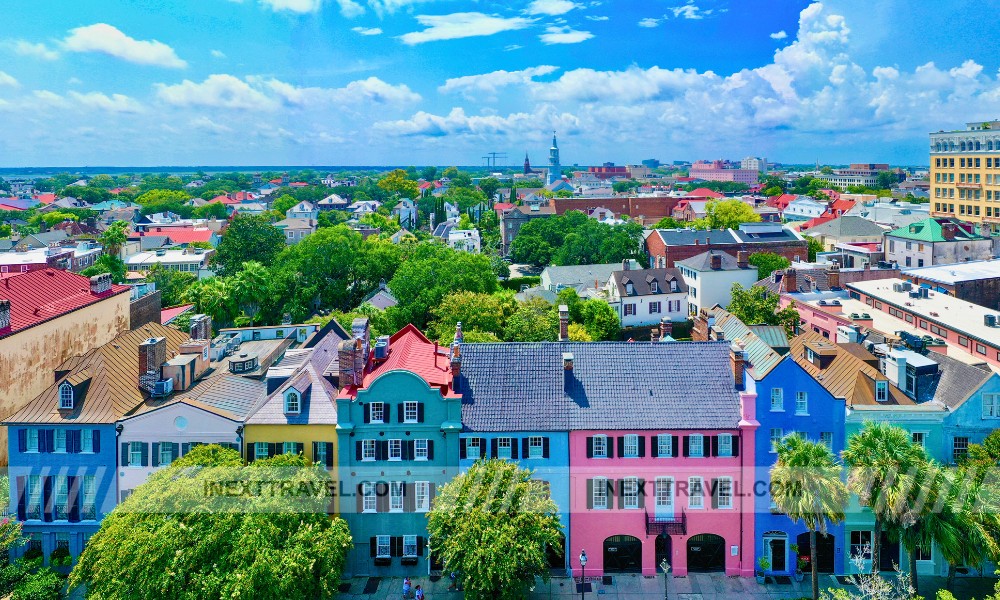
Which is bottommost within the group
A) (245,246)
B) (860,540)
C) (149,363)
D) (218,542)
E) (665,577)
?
(665,577)

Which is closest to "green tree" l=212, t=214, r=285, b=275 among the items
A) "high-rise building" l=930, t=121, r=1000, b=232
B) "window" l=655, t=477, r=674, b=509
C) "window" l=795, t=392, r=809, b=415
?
"window" l=655, t=477, r=674, b=509

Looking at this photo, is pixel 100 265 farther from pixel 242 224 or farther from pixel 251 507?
pixel 251 507

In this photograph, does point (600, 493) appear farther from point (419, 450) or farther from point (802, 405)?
point (802, 405)

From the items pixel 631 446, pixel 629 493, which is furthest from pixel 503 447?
pixel 629 493

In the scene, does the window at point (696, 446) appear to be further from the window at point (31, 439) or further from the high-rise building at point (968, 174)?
the high-rise building at point (968, 174)

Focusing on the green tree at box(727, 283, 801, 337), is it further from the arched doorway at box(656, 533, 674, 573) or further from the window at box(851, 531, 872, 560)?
the arched doorway at box(656, 533, 674, 573)

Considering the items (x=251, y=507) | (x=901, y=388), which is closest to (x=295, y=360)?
(x=251, y=507)
